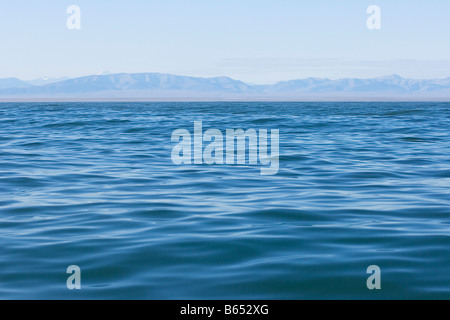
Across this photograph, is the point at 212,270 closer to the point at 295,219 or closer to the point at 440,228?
the point at 295,219

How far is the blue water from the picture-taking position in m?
7.53

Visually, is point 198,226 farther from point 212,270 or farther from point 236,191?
point 236,191

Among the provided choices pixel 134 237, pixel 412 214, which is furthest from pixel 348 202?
pixel 134 237

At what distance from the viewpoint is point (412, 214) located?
11484mm

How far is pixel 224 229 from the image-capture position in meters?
10.2

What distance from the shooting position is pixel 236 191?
13.9 meters

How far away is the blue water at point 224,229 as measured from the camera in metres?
7.53

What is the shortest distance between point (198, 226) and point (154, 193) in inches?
132

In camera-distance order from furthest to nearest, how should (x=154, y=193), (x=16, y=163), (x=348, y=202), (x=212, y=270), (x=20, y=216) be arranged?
1. (x=16, y=163)
2. (x=154, y=193)
3. (x=348, y=202)
4. (x=20, y=216)
5. (x=212, y=270)

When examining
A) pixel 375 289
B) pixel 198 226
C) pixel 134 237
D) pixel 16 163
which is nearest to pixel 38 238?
pixel 134 237

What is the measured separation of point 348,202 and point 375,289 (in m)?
5.23
